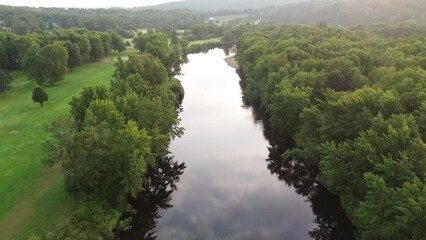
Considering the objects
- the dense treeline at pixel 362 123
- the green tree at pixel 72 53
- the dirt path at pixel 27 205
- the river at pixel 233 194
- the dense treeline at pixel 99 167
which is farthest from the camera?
the green tree at pixel 72 53

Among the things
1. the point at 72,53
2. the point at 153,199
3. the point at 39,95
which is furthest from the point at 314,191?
the point at 72,53

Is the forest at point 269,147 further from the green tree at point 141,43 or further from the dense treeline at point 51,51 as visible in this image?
the green tree at point 141,43

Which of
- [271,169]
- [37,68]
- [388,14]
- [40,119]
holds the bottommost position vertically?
[271,169]

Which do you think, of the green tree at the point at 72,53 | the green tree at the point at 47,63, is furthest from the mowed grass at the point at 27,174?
the green tree at the point at 72,53

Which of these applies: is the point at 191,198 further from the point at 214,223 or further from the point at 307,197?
the point at 307,197

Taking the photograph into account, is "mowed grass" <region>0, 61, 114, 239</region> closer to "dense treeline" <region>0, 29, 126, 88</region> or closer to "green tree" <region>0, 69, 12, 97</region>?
"green tree" <region>0, 69, 12, 97</region>

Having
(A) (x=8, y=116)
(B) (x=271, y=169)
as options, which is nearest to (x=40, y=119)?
(A) (x=8, y=116)

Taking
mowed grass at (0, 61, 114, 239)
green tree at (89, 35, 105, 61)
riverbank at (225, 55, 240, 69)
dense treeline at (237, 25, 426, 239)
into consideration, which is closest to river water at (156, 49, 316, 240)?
dense treeline at (237, 25, 426, 239)
